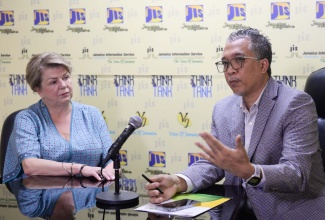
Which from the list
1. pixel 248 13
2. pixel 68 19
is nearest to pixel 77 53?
pixel 68 19

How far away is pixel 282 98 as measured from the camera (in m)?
2.35

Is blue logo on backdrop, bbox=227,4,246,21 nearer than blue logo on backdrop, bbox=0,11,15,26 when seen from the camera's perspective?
Yes

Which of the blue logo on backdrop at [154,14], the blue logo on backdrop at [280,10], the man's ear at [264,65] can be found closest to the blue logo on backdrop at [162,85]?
the blue logo on backdrop at [154,14]

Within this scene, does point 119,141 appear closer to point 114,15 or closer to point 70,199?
point 70,199

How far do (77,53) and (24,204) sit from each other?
200 centimetres

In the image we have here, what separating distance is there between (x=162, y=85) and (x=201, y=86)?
1.02 feet

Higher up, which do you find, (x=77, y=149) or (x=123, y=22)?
(x=123, y=22)

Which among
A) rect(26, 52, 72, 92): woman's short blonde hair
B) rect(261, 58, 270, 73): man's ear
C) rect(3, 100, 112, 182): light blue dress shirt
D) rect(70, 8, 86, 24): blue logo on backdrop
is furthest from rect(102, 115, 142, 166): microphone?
rect(70, 8, 86, 24): blue logo on backdrop

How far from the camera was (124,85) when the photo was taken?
392 cm

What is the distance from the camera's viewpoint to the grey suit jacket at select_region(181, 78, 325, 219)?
206cm

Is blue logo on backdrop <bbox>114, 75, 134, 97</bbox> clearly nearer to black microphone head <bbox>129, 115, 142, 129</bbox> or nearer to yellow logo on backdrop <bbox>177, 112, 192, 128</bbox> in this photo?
yellow logo on backdrop <bbox>177, 112, 192, 128</bbox>

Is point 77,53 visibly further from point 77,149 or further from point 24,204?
point 24,204

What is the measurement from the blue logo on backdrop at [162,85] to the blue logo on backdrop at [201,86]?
18 cm

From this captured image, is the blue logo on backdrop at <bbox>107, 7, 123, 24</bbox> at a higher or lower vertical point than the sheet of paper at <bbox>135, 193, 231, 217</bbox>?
higher
